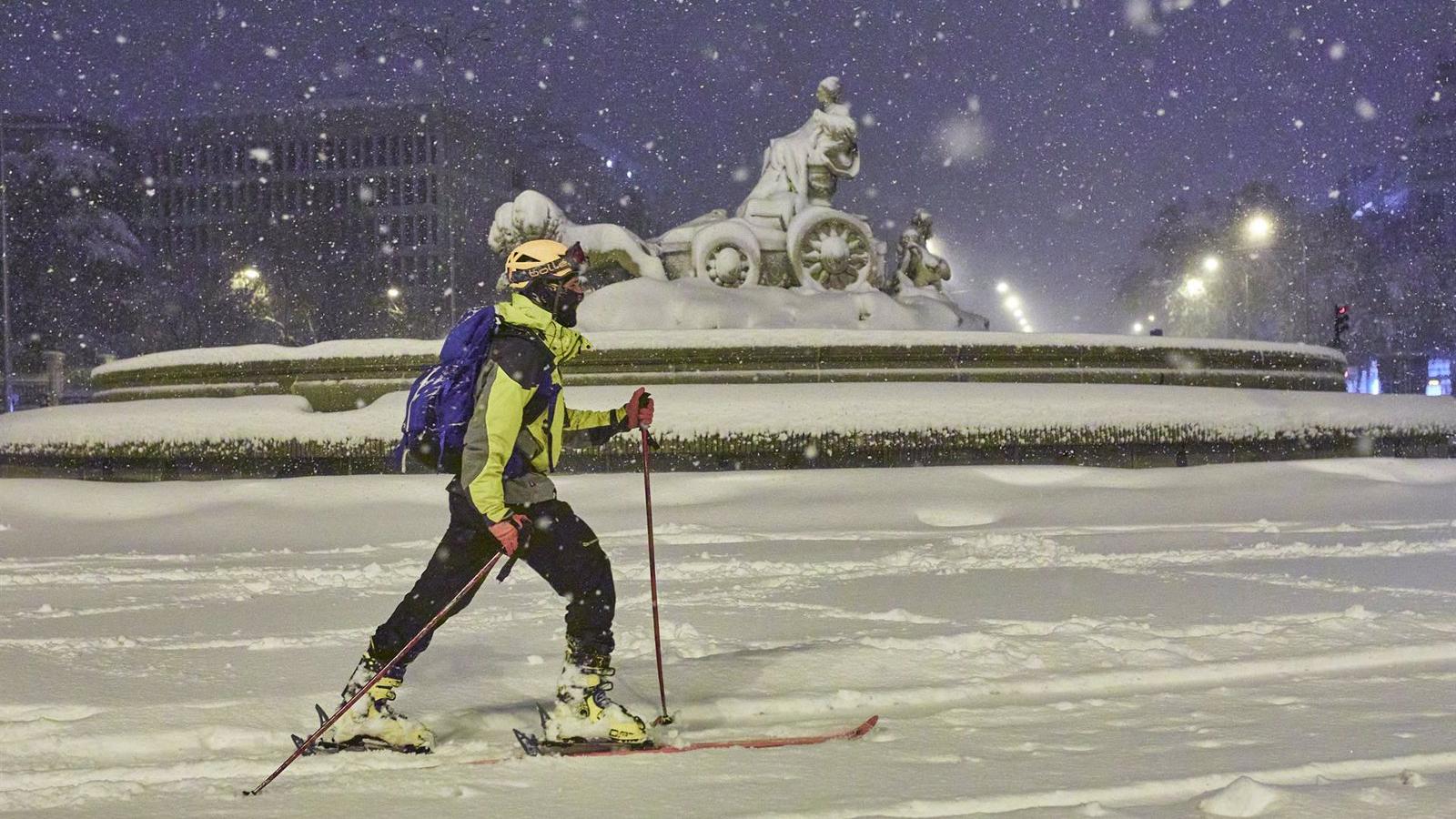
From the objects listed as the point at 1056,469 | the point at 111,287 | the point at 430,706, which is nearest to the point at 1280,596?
the point at 430,706

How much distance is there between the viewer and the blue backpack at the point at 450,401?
4.04m

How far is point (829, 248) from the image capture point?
18703 millimetres

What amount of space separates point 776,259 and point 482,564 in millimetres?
15048

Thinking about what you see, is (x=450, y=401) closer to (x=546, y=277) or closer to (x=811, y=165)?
(x=546, y=277)

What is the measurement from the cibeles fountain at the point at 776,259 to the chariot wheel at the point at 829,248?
14 mm

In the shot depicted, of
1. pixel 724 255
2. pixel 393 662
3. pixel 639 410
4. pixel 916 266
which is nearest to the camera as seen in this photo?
pixel 393 662

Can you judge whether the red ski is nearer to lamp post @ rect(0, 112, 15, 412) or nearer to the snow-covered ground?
the snow-covered ground

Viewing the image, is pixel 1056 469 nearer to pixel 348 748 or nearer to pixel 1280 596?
pixel 1280 596

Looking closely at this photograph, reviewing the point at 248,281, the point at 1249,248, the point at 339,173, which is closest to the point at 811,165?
the point at 248,281

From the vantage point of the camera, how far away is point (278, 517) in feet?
36.0

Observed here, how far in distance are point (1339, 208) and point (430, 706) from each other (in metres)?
64.0

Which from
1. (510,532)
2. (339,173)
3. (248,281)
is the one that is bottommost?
(510,532)

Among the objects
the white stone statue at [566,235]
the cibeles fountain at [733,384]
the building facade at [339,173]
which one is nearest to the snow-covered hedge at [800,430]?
the cibeles fountain at [733,384]

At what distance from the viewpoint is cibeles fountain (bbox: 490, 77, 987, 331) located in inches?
680
